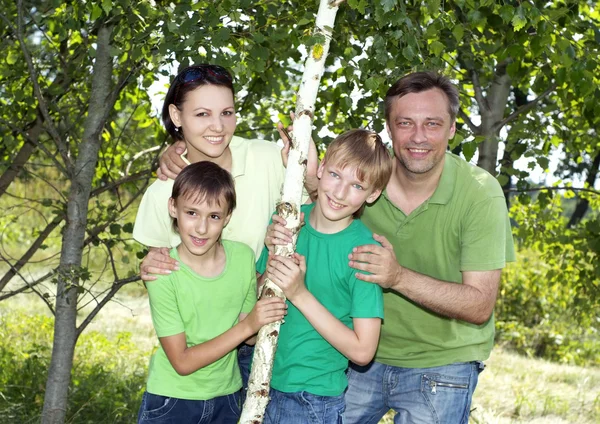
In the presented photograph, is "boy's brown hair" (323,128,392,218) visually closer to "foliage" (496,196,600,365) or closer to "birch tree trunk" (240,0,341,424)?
"birch tree trunk" (240,0,341,424)

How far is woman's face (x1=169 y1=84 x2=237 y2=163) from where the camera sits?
292cm

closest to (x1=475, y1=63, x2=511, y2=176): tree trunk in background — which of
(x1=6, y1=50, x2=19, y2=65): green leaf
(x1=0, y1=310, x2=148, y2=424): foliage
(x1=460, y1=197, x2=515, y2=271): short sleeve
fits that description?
(x1=460, y1=197, x2=515, y2=271): short sleeve

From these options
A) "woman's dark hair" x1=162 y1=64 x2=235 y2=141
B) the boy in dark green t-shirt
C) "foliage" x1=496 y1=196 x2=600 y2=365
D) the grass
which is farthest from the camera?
"foliage" x1=496 y1=196 x2=600 y2=365

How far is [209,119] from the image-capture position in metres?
2.92

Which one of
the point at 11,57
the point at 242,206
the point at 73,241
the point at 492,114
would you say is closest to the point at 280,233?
the point at 242,206

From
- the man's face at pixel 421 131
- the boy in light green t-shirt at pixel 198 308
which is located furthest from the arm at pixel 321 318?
the man's face at pixel 421 131

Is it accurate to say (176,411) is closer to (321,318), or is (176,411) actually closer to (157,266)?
(157,266)

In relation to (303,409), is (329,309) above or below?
above

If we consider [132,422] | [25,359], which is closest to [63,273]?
[132,422]

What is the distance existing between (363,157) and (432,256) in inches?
24.6

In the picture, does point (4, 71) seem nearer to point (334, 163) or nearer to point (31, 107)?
point (31, 107)

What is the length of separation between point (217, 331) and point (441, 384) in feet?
3.02

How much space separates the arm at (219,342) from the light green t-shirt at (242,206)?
15.6 inches

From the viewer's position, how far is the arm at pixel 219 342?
253 centimetres
